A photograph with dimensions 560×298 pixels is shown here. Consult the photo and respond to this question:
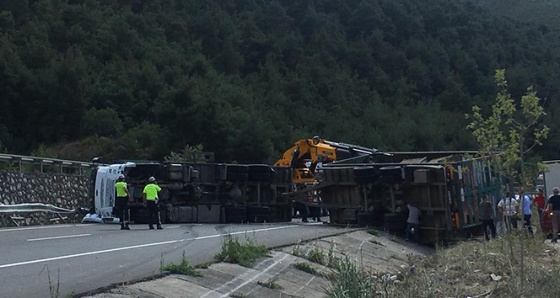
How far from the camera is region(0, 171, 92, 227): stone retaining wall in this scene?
27031 mm

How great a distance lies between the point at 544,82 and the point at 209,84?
31809mm

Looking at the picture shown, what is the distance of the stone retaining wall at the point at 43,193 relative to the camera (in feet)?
88.7

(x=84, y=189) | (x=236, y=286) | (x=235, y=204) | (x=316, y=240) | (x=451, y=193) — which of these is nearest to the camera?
(x=236, y=286)

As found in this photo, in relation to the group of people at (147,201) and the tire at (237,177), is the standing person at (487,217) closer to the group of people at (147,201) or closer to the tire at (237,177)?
the tire at (237,177)

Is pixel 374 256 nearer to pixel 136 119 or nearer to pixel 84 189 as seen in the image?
pixel 84 189

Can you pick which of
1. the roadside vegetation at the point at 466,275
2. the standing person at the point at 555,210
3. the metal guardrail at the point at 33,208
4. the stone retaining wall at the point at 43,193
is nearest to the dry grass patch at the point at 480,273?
the roadside vegetation at the point at 466,275

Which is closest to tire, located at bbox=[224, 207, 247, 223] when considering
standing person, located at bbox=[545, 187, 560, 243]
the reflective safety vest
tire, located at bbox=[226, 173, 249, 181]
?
tire, located at bbox=[226, 173, 249, 181]

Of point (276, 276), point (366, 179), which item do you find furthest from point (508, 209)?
point (366, 179)

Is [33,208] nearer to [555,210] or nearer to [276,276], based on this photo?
[276,276]

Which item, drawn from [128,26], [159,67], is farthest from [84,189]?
[128,26]

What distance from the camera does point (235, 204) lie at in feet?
98.8

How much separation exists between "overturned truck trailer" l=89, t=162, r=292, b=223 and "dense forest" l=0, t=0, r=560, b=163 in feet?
47.2

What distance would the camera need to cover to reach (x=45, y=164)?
101 feet

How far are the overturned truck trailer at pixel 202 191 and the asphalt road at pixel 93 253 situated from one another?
118 inches
